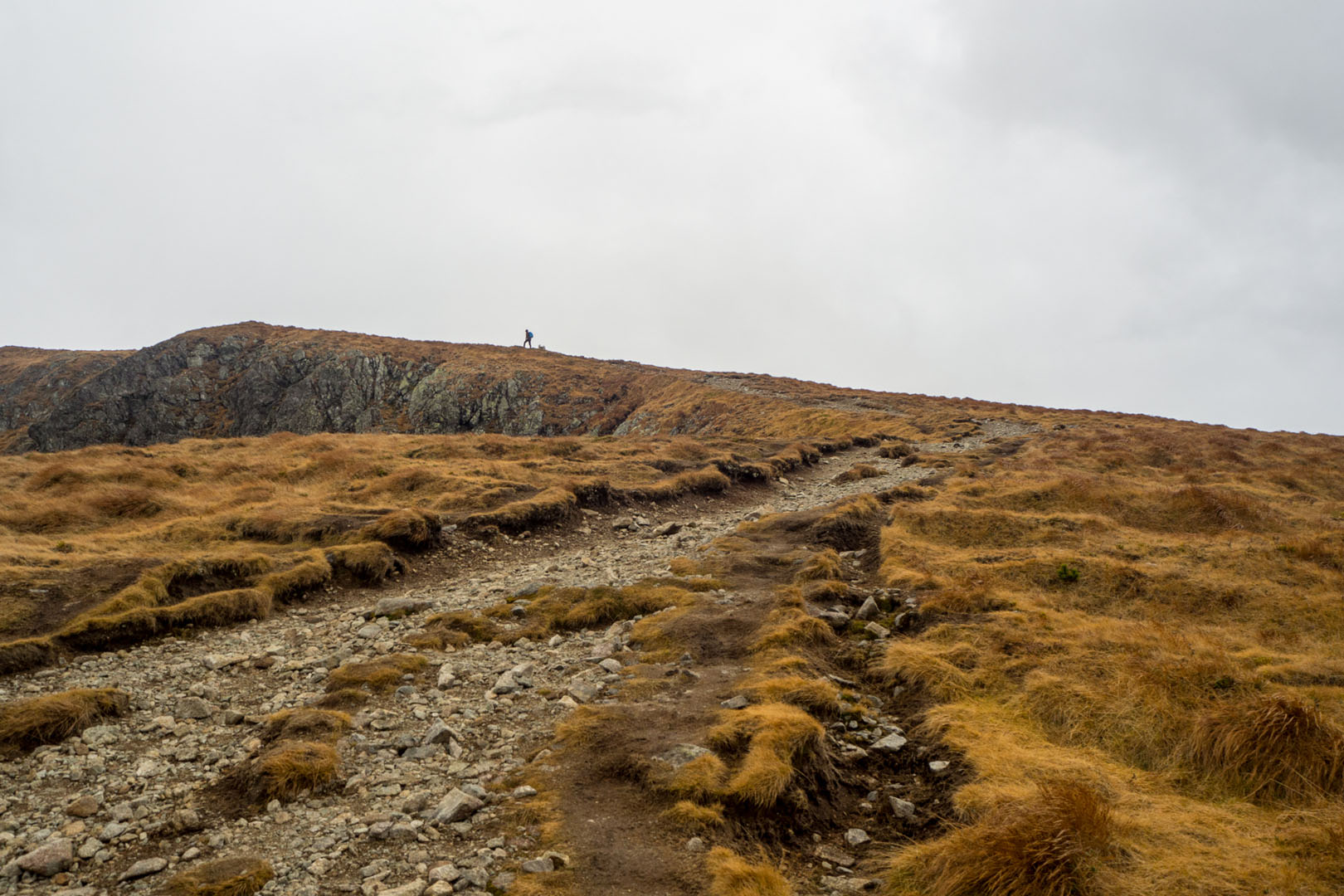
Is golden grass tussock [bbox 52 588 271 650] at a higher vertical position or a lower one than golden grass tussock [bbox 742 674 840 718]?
lower

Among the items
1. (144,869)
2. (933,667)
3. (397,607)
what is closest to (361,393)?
(397,607)

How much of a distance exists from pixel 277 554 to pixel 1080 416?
240 ft

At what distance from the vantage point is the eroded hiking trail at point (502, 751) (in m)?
7.67

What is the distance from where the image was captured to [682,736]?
10.1m

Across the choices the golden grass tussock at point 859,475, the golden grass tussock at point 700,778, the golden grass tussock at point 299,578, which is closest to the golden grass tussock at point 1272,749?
the golden grass tussock at point 700,778

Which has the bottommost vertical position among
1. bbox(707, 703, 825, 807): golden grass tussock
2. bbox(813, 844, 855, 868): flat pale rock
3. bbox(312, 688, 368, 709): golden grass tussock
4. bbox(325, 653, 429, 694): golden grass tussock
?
bbox(312, 688, 368, 709): golden grass tussock

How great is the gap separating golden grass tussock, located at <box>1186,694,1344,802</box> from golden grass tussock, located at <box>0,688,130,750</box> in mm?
16788

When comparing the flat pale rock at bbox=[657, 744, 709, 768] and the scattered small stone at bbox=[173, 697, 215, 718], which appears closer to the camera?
the flat pale rock at bbox=[657, 744, 709, 768]

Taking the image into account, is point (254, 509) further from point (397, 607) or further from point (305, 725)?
point (305, 725)

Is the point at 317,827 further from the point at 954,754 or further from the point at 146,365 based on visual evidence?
the point at 146,365

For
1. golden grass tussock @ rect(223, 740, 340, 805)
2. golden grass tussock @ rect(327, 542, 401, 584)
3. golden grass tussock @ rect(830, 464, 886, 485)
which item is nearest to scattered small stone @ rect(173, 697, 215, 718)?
golden grass tussock @ rect(223, 740, 340, 805)

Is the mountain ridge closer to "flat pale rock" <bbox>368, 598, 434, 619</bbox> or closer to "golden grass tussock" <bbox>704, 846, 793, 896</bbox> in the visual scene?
"flat pale rock" <bbox>368, 598, 434, 619</bbox>

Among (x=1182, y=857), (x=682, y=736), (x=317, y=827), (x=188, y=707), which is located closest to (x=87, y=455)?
(x=188, y=707)

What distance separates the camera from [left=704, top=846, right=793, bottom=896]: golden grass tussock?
6.98 m
